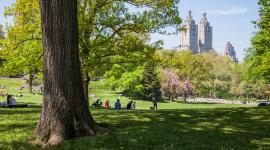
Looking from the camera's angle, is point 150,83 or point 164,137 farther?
point 150,83

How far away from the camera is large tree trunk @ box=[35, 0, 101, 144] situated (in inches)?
431

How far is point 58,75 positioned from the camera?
1112cm

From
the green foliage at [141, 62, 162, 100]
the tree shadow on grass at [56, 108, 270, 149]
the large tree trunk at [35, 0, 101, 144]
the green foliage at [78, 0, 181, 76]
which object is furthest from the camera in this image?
the green foliage at [141, 62, 162, 100]

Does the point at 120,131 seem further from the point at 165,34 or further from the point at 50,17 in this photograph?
the point at 165,34

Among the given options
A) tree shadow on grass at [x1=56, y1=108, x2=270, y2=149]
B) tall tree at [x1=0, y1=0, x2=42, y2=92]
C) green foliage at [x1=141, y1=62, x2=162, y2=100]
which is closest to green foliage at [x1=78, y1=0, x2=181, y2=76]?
tall tree at [x1=0, y1=0, x2=42, y2=92]

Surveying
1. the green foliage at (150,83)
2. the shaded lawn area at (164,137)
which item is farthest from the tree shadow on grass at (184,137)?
the green foliage at (150,83)

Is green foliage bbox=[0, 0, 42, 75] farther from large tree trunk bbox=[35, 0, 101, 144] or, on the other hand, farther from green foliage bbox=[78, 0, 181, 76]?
large tree trunk bbox=[35, 0, 101, 144]

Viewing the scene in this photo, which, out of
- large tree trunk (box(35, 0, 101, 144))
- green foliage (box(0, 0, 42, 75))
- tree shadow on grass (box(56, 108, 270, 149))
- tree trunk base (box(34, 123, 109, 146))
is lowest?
tree shadow on grass (box(56, 108, 270, 149))

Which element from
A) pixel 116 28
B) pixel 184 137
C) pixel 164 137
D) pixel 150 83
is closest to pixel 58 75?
pixel 164 137

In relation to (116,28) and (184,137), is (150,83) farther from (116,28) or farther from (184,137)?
(184,137)

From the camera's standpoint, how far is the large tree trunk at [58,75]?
10949mm

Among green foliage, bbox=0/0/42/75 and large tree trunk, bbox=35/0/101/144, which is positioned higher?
green foliage, bbox=0/0/42/75

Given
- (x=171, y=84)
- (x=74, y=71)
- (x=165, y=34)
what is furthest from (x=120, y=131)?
(x=171, y=84)

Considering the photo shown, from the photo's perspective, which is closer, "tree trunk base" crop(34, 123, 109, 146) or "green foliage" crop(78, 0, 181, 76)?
"tree trunk base" crop(34, 123, 109, 146)
